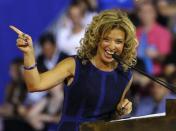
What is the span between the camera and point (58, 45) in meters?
8.21

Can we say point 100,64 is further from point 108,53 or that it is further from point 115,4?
point 115,4

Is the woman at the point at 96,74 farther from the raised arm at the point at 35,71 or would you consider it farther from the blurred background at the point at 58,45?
the blurred background at the point at 58,45

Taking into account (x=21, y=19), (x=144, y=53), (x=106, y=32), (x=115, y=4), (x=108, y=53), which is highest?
(x=115, y=4)

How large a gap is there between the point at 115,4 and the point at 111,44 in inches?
136

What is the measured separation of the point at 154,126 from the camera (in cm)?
343

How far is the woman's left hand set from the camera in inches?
164

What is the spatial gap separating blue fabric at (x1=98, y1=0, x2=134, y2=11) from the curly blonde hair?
10.7ft

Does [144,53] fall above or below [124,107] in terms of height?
above

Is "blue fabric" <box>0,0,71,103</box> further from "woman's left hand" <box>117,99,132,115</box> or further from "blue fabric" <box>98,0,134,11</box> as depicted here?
"woman's left hand" <box>117,99,132,115</box>

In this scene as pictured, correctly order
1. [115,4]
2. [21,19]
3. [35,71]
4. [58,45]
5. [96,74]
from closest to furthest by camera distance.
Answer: [35,71], [96,74], [115,4], [58,45], [21,19]

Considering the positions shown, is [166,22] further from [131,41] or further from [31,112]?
[131,41]

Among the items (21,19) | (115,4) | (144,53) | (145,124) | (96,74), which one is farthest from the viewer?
(21,19)

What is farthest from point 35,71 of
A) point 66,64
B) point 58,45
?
point 58,45

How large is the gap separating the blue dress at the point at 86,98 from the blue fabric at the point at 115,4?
11.0 feet
